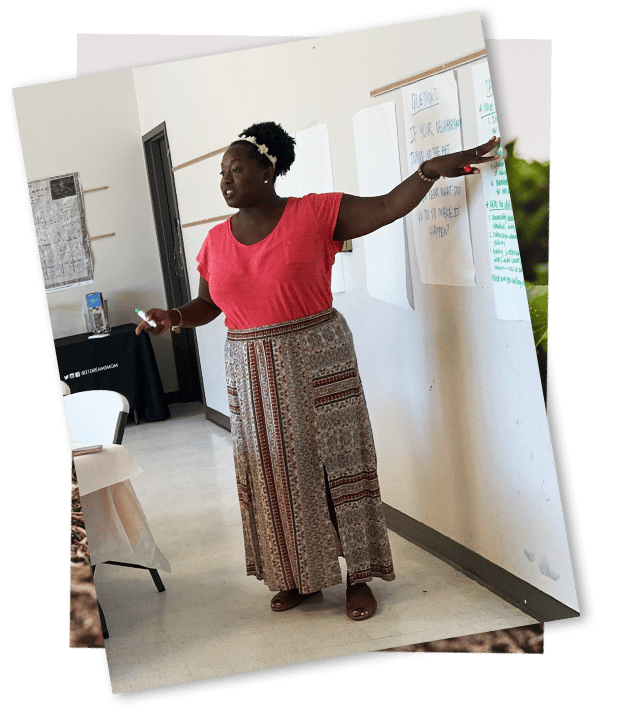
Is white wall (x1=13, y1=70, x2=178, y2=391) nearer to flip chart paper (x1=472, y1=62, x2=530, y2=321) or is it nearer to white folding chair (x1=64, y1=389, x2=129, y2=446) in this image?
white folding chair (x1=64, y1=389, x2=129, y2=446)

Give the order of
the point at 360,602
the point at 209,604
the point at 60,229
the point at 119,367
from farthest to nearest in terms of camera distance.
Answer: the point at 360,602 < the point at 209,604 < the point at 119,367 < the point at 60,229

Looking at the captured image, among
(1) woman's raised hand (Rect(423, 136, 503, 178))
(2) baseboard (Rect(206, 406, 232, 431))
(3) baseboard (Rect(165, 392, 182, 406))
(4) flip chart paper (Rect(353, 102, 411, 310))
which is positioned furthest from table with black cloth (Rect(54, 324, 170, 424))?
(1) woman's raised hand (Rect(423, 136, 503, 178))

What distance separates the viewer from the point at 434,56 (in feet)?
8.42

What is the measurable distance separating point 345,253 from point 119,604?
1.13 m

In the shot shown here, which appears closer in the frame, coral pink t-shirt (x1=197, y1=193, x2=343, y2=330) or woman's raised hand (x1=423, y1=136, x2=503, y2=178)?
woman's raised hand (x1=423, y1=136, x2=503, y2=178)

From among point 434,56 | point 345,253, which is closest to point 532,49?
point 434,56

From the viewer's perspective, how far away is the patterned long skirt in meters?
2.76

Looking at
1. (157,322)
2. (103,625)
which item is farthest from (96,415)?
(103,625)

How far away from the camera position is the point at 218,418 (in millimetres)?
2770

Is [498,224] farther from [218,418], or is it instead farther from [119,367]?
[119,367]

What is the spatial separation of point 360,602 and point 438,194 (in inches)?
45.6

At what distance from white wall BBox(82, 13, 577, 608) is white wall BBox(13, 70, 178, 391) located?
93 mm

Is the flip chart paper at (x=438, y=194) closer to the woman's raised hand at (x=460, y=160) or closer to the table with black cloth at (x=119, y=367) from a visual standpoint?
the woman's raised hand at (x=460, y=160)

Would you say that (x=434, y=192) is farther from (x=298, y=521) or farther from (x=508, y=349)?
(x=298, y=521)
